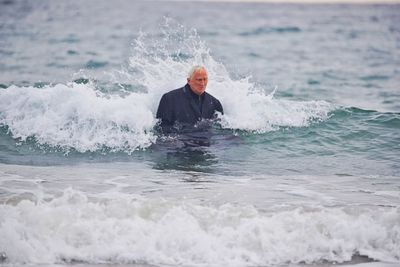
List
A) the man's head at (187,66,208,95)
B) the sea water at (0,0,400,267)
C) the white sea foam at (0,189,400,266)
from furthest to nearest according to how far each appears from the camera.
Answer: the man's head at (187,66,208,95)
the sea water at (0,0,400,267)
the white sea foam at (0,189,400,266)

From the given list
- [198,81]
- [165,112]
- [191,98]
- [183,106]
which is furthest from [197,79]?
[165,112]

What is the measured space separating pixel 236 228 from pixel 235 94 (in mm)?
5442

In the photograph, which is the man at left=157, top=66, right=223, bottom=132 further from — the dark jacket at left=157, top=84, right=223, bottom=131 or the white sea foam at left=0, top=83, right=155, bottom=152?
the white sea foam at left=0, top=83, right=155, bottom=152

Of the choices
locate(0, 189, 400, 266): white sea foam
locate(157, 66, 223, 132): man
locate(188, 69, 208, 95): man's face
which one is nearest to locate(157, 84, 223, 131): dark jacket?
locate(157, 66, 223, 132): man

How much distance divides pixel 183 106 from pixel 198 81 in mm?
494

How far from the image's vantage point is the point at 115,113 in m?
10.0

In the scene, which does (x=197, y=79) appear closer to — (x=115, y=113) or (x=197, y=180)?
(x=115, y=113)

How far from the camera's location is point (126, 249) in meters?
5.43

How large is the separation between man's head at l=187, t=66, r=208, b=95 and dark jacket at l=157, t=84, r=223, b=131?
128mm

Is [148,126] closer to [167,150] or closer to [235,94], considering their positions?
[167,150]

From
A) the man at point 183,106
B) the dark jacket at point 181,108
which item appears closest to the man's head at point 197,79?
the man at point 183,106

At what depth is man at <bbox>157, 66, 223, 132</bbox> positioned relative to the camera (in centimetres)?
960

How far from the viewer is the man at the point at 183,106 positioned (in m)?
9.60

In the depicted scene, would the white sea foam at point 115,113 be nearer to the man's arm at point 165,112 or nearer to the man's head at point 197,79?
the man's arm at point 165,112
